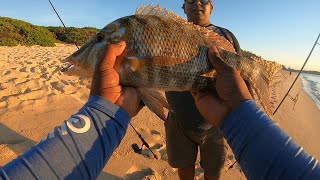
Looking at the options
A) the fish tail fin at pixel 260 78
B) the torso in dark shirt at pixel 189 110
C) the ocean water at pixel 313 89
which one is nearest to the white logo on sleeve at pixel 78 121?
the fish tail fin at pixel 260 78

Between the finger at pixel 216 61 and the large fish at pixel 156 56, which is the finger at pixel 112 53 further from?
the finger at pixel 216 61

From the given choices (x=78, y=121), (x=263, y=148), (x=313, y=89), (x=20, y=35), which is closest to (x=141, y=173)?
(x=78, y=121)

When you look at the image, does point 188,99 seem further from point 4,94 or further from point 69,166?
point 4,94

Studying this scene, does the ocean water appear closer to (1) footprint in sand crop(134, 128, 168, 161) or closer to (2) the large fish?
(1) footprint in sand crop(134, 128, 168, 161)

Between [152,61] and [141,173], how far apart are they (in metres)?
2.21

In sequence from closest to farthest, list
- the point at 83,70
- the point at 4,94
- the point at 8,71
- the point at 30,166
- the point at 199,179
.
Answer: the point at 30,166, the point at 83,70, the point at 199,179, the point at 4,94, the point at 8,71

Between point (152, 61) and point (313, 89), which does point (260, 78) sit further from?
point (313, 89)

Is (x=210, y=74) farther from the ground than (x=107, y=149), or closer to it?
farther from the ground

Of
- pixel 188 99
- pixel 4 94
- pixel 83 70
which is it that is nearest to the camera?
pixel 83 70

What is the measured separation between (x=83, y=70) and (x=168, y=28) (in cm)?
81

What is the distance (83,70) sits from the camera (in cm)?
261

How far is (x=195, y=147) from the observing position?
3752 mm

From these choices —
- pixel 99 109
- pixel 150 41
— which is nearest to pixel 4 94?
pixel 150 41

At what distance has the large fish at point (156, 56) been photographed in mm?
2387
